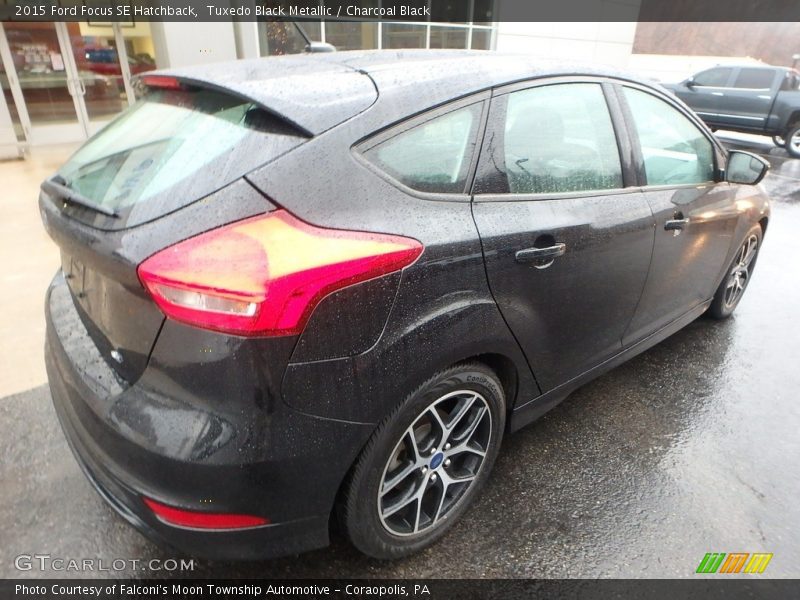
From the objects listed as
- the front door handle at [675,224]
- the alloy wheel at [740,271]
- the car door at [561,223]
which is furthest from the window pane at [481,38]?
the car door at [561,223]

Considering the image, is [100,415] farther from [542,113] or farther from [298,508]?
[542,113]

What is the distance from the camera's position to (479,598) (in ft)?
5.95

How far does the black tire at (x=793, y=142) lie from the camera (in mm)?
11586

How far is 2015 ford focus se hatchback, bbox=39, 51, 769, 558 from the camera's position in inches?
52.7

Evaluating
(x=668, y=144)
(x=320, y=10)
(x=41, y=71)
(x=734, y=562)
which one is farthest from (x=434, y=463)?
(x=320, y=10)

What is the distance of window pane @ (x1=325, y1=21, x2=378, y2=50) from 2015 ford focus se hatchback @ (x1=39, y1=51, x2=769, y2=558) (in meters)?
10.3

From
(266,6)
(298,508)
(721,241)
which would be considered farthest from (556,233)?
(266,6)

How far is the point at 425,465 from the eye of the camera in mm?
1863

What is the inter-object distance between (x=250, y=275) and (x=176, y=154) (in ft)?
1.80

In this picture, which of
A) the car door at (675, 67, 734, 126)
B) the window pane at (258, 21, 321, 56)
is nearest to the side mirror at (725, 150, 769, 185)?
the window pane at (258, 21, 321, 56)

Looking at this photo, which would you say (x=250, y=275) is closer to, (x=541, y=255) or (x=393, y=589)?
(x=541, y=255)

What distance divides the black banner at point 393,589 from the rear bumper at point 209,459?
1.12 feet

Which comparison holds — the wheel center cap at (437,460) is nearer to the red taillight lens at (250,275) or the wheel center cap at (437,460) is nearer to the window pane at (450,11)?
the red taillight lens at (250,275)

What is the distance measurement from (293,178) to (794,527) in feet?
7.98
